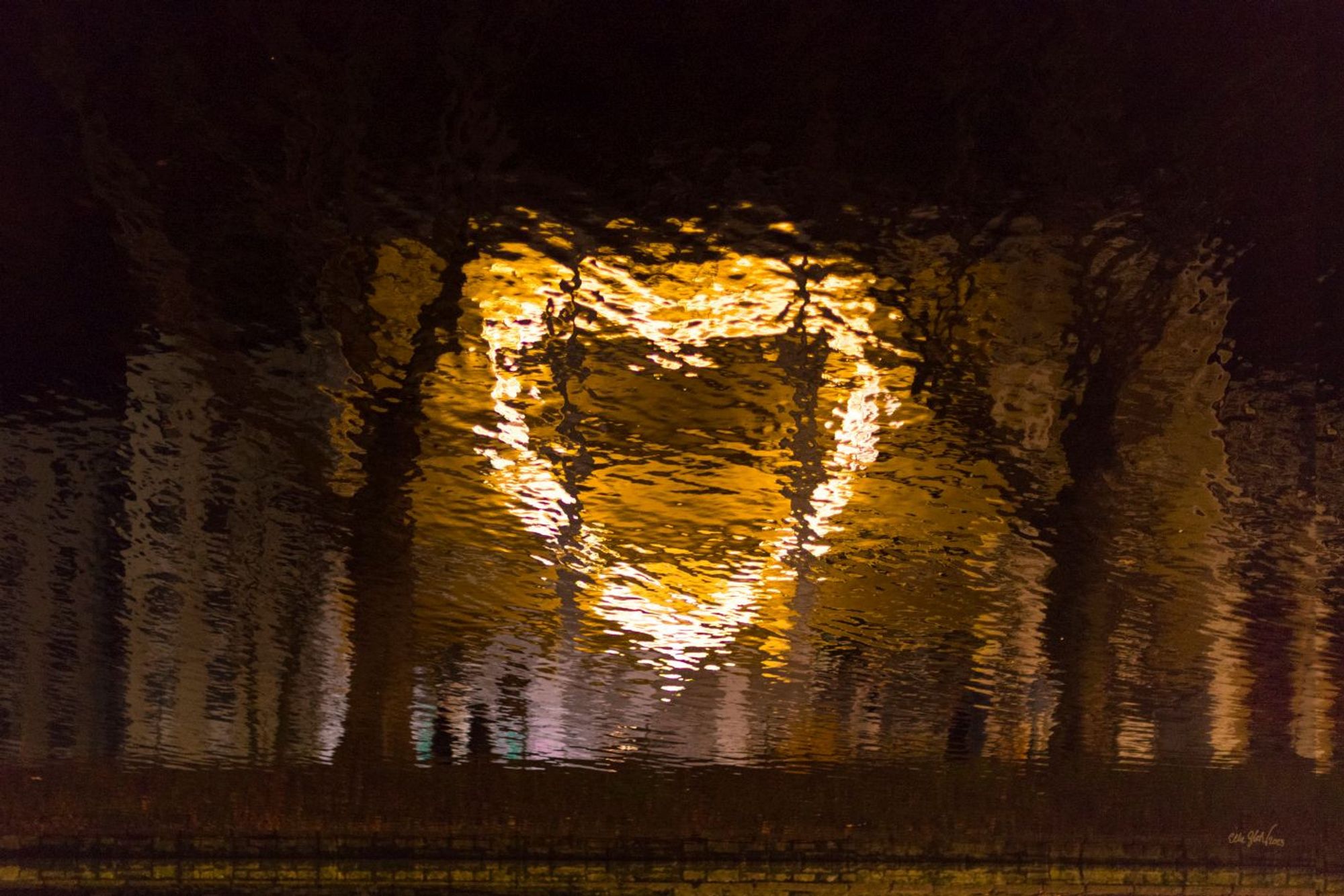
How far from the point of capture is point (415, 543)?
2736mm

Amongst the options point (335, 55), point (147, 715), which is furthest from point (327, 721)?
point (335, 55)

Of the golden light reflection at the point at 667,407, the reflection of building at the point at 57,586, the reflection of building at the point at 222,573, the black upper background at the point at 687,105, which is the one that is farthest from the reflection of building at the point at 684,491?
the reflection of building at the point at 57,586

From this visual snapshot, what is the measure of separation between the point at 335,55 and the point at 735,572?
1.97 meters

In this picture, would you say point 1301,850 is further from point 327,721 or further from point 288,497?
point 288,497

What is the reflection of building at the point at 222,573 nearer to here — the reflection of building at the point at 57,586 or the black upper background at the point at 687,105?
the reflection of building at the point at 57,586

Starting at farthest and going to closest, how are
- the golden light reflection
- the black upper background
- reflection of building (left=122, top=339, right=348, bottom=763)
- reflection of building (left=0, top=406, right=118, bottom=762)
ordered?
reflection of building (left=0, top=406, right=118, bottom=762)
reflection of building (left=122, top=339, right=348, bottom=763)
the golden light reflection
the black upper background

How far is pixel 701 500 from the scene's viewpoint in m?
2.48

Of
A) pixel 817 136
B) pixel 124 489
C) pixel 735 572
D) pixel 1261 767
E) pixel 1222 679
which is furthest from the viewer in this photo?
pixel 1261 767
